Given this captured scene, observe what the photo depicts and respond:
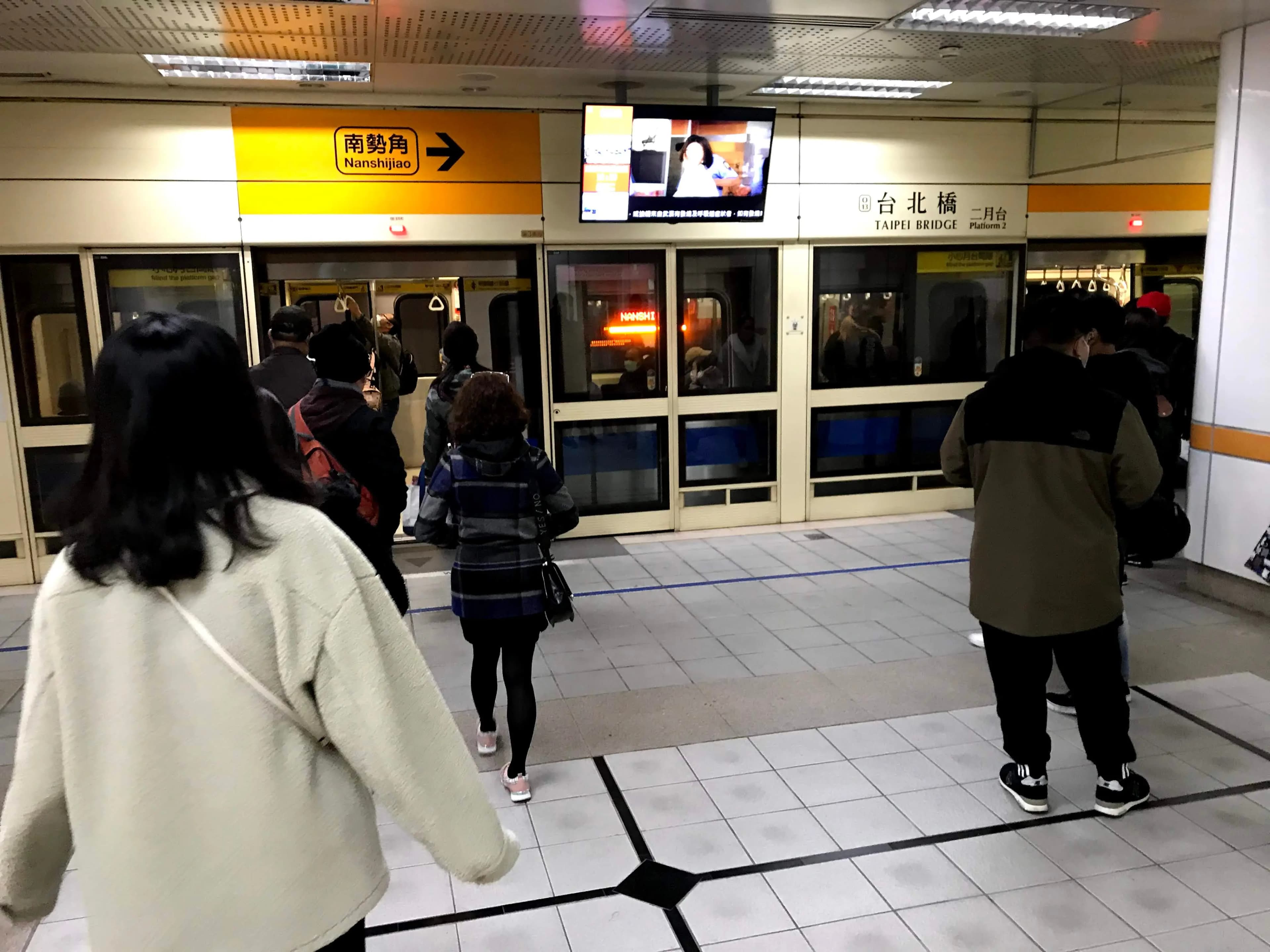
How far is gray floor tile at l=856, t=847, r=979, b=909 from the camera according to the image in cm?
275

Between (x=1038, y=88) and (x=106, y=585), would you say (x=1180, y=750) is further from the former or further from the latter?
(x=1038, y=88)

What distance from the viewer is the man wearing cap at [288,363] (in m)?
3.78

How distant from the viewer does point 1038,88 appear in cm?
673

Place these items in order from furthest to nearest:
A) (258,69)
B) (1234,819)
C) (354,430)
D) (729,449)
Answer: (729,449) < (258,69) < (1234,819) < (354,430)

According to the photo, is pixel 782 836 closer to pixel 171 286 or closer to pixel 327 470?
pixel 327 470

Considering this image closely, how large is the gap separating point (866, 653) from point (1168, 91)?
16.9 feet

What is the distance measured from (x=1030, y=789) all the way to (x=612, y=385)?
453cm

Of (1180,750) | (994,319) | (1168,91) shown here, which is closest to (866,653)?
(1180,750)

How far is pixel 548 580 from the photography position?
11.0ft

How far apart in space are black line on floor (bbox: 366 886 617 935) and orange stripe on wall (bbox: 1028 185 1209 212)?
6.75m

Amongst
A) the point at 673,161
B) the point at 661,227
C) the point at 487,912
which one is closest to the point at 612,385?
the point at 661,227

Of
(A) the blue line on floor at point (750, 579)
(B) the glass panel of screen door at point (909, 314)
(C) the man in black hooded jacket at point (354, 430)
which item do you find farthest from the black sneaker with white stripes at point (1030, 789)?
(B) the glass panel of screen door at point (909, 314)

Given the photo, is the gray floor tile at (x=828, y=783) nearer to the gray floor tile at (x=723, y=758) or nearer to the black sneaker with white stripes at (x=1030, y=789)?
the gray floor tile at (x=723, y=758)

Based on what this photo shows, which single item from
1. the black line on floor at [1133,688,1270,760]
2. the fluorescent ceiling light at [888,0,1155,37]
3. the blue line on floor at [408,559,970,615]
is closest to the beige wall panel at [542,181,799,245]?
the fluorescent ceiling light at [888,0,1155,37]
